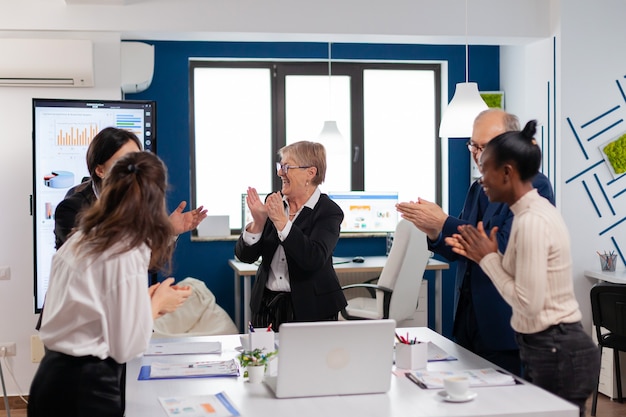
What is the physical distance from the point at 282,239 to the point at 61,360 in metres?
1.26

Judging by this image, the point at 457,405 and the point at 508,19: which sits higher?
the point at 508,19

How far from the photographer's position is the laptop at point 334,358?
7.39 feet

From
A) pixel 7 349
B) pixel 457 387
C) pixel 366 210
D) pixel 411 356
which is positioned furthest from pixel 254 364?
pixel 366 210

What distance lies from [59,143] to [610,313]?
329cm

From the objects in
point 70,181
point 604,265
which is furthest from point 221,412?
point 604,265

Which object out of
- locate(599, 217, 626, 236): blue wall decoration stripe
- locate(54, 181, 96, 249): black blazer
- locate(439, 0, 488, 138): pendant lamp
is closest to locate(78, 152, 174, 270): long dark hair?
locate(54, 181, 96, 249): black blazer

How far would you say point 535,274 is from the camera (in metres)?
2.19

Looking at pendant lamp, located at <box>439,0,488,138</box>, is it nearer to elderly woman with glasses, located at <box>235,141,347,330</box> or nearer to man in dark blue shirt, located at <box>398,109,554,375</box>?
elderly woman with glasses, located at <box>235,141,347,330</box>

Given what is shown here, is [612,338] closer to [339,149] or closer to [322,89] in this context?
[339,149]

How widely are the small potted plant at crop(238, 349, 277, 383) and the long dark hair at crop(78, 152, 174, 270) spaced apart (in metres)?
0.49

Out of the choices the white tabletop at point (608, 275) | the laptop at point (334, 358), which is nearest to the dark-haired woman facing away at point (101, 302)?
the laptop at point (334, 358)

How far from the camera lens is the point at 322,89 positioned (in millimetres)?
6559

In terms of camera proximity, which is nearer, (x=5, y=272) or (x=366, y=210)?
(x=5, y=272)

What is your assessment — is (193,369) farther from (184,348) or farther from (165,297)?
(165,297)
